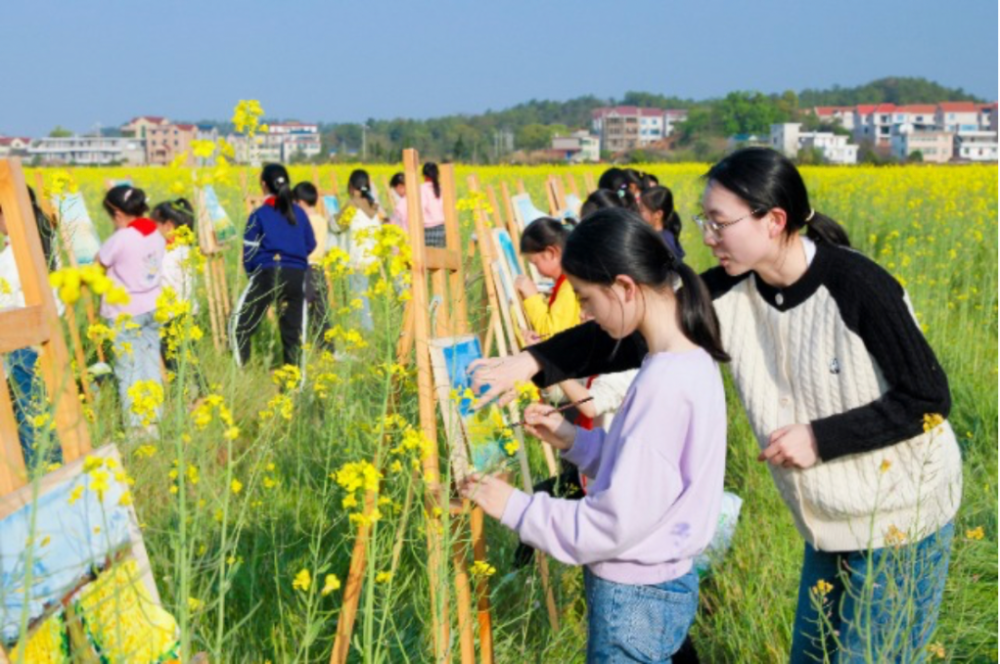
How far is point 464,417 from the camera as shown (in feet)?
9.14

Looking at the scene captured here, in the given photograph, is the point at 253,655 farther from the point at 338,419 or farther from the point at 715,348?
the point at 715,348

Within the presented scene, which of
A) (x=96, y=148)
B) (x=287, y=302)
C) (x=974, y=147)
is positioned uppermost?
(x=287, y=302)

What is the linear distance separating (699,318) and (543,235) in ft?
7.99

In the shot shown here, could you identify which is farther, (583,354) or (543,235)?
(543,235)

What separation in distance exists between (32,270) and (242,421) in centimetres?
343

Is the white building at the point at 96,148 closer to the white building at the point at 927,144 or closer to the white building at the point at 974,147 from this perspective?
the white building at the point at 927,144

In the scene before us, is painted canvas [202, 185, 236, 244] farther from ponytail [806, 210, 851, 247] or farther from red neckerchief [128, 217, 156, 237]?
ponytail [806, 210, 851, 247]

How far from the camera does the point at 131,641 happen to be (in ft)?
6.48

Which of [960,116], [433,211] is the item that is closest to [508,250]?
[433,211]

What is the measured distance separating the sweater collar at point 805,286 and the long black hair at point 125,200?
14.6 feet

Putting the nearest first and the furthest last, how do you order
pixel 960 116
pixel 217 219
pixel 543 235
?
pixel 543 235 < pixel 217 219 < pixel 960 116

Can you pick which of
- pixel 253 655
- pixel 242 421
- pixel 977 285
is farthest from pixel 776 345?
pixel 977 285

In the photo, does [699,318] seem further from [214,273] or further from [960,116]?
[960,116]

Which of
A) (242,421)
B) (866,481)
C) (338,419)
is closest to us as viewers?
(866,481)
